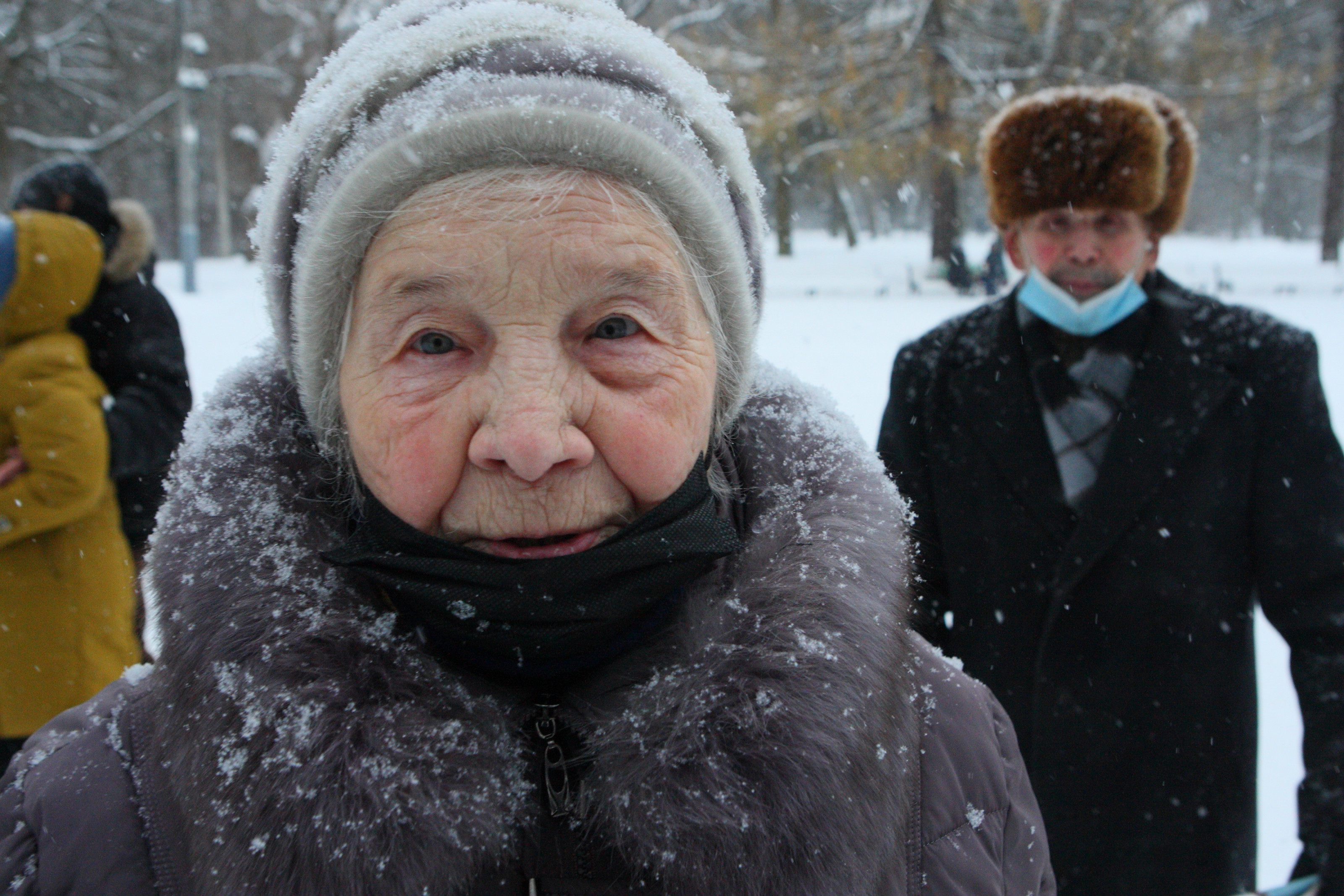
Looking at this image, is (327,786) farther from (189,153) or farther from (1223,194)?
(1223,194)

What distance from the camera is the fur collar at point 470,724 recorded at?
103 cm

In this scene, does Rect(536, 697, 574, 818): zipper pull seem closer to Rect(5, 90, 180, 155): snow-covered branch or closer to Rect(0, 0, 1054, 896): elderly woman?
Rect(0, 0, 1054, 896): elderly woman

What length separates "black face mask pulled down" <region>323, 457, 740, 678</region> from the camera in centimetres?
113

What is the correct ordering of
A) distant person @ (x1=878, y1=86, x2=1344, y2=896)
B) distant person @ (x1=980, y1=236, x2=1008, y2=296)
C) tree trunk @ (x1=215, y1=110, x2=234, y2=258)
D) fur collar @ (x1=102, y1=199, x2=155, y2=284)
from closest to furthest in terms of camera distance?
1. distant person @ (x1=878, y1=86, x2=1344, y2=896)
2. fur collar @ (x1=102, y1=199, x2=155, y2=284)
3. distant person @ (x1=980, y1=236, x2=1008, y2=296)
4. tree trunk @ (x1=215, y1=110, x2=234, y2=258)

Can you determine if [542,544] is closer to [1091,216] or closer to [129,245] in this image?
[1091,216]

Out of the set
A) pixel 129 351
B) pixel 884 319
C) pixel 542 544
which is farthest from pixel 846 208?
pixel 542 544

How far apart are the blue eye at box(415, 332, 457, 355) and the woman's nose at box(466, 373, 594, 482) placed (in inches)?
3.8

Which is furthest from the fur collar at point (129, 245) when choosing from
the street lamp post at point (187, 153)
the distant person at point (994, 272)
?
the distant person at point (994, 272)

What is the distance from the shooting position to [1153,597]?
2402 mm

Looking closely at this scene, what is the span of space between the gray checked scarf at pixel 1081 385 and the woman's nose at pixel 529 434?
177 cm

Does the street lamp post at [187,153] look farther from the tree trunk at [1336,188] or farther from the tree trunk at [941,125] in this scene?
the tree trunk at [1336,188]

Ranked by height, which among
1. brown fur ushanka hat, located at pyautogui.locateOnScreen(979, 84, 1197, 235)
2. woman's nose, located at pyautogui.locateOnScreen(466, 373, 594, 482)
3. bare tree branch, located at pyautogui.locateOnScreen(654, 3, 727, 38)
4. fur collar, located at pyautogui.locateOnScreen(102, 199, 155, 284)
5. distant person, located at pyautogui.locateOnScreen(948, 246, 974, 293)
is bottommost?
distant person, located at pyautogui.locateOnScreen(948, 246, 974, 293)

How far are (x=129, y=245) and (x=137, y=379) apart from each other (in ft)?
2.03

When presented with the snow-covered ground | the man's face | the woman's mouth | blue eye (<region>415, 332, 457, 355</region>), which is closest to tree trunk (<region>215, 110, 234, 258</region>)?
the snow-covered ground
